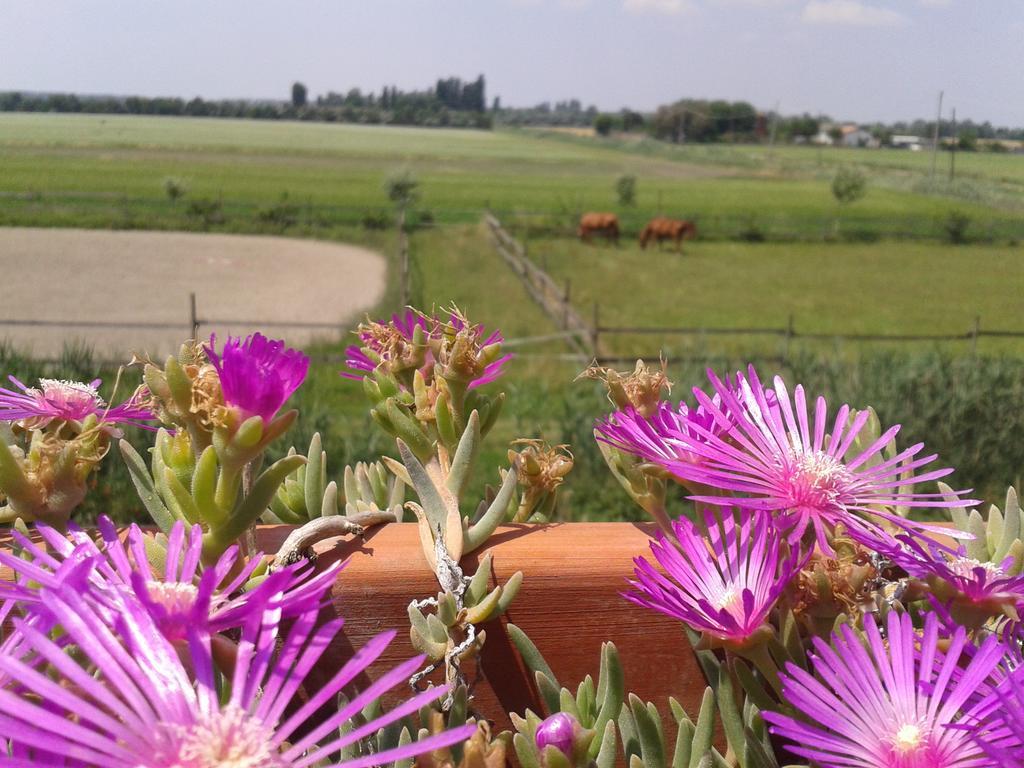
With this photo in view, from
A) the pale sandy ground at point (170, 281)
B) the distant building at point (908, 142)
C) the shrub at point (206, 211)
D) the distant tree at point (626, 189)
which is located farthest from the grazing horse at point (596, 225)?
the shrub at point (206, 211)

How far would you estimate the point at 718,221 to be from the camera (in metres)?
15.5

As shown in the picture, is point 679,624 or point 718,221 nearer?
point 679,624

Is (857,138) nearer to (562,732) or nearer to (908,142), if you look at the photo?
(908,142)

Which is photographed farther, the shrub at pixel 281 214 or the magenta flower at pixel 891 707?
the shrub at pixel 281 214

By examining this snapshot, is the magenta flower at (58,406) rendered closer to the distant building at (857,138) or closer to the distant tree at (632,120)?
the distant building at (857,138)

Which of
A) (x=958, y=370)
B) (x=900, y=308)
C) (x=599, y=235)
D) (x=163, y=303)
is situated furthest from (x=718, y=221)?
(x=958, y=370)

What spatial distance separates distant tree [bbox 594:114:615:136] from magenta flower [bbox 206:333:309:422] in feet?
94.0

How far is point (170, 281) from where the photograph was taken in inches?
438

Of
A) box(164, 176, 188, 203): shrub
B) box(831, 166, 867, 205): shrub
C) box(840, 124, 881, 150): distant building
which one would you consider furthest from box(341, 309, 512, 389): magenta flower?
box(840, 124, 881, 150): distant building

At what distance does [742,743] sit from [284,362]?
169mm

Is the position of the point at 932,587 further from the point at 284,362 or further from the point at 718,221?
the point at 718,221

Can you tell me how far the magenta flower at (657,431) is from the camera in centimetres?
28

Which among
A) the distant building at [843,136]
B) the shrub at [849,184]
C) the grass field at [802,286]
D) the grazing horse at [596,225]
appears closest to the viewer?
the grass field at [802,286]

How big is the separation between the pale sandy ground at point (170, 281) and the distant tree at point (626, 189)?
297 inches
